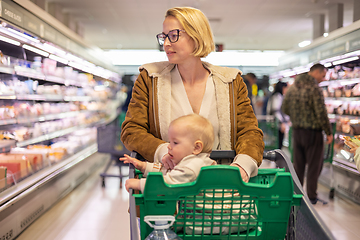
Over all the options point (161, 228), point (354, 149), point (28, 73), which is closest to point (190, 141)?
point (161, 228)

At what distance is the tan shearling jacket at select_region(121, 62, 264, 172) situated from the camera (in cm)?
146

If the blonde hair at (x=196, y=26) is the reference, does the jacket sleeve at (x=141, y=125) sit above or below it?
below

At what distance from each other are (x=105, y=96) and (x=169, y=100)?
8.09m

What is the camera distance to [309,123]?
4000 mm

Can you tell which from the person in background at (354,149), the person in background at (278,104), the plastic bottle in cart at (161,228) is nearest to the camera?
the plastic bottle in cart at (161,228)

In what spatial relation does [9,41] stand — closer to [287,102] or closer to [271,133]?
[287,102]

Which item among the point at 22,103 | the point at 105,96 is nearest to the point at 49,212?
the point at 22,103

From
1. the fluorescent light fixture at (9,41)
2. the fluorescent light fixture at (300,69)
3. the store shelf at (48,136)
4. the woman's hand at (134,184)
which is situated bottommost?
the store shelf at (48,136)

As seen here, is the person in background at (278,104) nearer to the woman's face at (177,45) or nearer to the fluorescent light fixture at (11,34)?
the fluorescent light fixture at (11,34)

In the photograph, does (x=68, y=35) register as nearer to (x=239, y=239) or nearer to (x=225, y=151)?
(x=225, y=151)

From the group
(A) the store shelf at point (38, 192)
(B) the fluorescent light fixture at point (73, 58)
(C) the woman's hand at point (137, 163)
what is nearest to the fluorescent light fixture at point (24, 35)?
(B) the fluorescent light fixture at point (73, 58)

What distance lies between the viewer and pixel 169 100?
58.6 inches

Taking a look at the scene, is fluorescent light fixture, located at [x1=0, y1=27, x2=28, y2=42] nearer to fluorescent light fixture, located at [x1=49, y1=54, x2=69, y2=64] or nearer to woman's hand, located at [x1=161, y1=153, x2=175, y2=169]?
fluorescent light fixture, located at [x1=49, y1=54, x2=69, y2=64]

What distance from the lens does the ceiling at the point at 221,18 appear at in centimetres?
699
